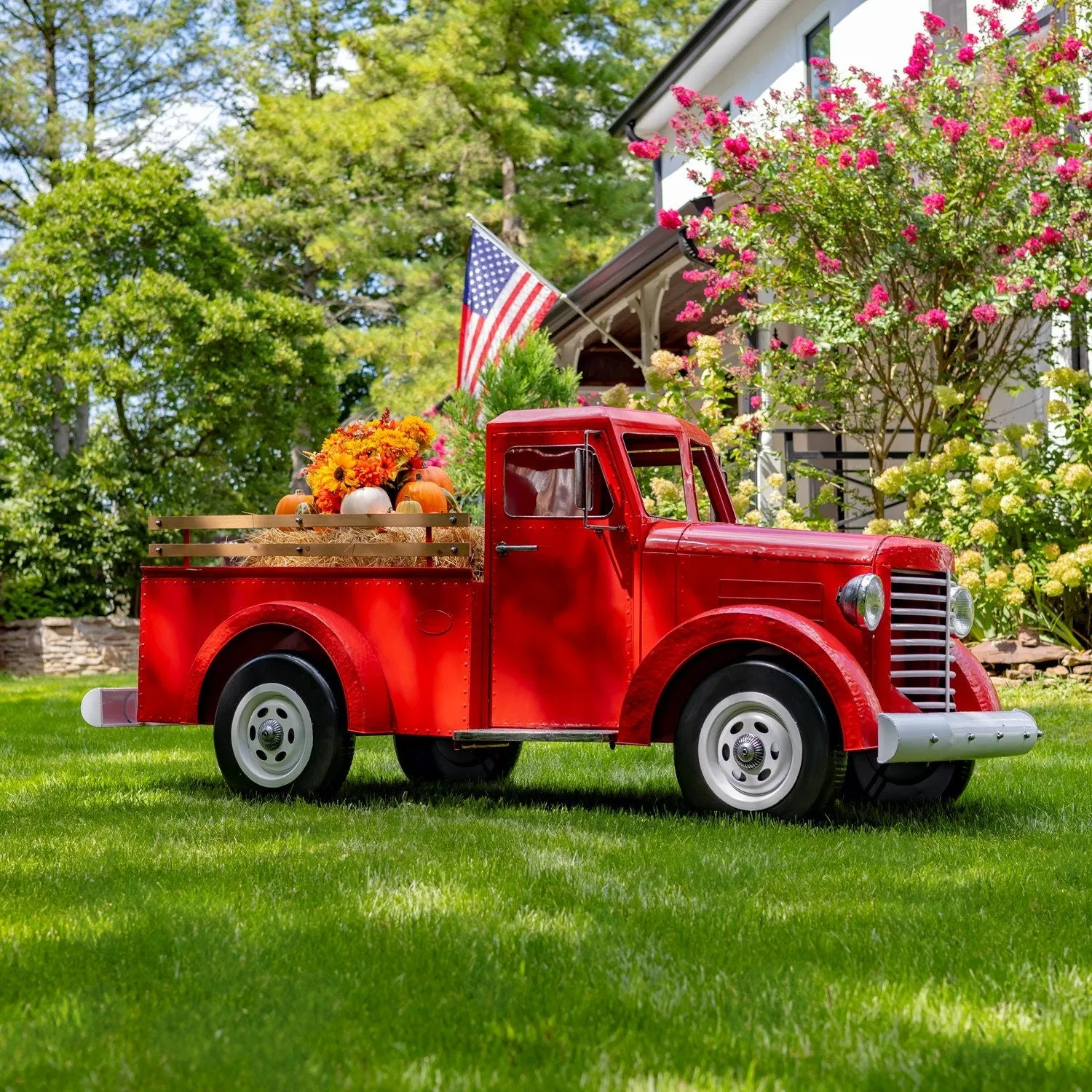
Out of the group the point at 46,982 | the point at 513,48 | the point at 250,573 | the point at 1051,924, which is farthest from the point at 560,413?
the point at 513,48

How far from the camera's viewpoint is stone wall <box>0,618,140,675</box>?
24.4 m

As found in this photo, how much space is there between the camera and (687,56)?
22625 mm

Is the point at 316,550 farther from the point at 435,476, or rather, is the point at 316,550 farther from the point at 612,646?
the point at 612,646

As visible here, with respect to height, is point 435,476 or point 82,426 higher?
point 82,426

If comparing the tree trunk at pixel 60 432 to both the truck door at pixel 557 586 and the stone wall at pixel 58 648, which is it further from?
the truck door at pixel 557 586

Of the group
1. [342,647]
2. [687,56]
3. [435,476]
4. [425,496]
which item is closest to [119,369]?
[687,56]

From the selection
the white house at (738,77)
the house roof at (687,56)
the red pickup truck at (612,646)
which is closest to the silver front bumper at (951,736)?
the red pickup truck at (612,646)

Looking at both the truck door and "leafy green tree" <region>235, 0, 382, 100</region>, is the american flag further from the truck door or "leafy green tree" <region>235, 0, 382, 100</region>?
"leafy green tree" <region>235, 0, 382, 100</region>

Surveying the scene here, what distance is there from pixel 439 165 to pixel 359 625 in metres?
25.9

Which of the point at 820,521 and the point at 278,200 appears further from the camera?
the point at 278,200

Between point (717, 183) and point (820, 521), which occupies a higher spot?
point (717, 183)

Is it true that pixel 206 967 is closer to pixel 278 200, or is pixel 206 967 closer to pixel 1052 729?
pixel 1052 729

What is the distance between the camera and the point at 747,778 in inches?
278

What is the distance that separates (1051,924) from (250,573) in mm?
4672
